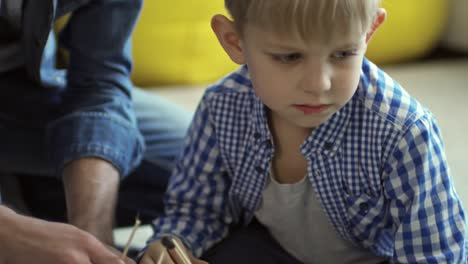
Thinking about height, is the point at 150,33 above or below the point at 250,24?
below

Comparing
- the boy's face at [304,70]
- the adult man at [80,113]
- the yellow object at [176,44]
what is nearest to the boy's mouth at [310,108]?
the boy's face at [304,70]

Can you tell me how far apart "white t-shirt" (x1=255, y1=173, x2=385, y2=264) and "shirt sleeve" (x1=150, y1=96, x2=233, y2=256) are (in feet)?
0.22

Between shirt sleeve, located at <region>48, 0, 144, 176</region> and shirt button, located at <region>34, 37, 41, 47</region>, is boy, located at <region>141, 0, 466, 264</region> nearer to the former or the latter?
shirt sleeve, located at <region>48, 0, 144, 176</region>

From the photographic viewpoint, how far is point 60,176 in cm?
110

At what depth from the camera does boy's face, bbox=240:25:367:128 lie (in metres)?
0.79

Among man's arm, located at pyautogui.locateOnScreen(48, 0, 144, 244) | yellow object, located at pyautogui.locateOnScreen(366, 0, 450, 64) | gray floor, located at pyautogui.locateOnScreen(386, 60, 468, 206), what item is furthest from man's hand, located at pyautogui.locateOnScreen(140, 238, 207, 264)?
yellow object, located at pyautogui.locateOnScreen(366, 0, 450, 64)

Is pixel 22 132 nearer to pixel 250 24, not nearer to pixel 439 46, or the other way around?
pixel 250 24

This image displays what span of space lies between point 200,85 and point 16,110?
0.74 metres

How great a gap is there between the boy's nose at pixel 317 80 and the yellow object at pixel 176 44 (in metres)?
1.02

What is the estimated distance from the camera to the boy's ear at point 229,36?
0.87m

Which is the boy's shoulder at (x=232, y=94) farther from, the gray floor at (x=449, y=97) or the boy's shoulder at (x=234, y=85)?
the gray floor at (x=449, y=97)

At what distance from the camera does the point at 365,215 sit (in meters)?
0.93

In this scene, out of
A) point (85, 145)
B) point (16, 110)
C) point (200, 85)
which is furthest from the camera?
point (200, 85)

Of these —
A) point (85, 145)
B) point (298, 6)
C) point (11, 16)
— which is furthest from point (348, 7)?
point (11, 16)
